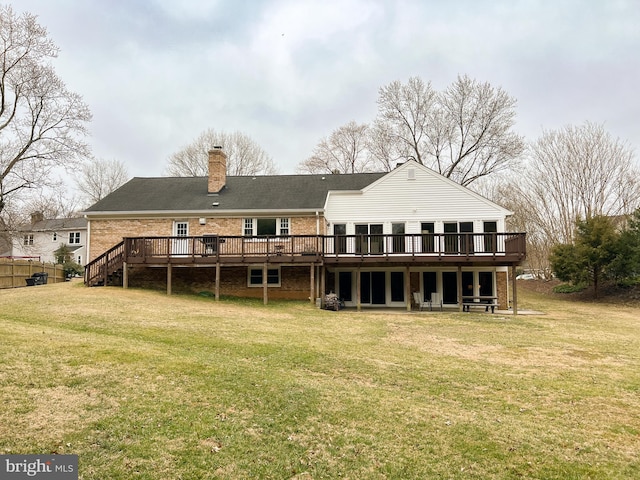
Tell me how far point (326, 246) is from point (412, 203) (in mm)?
5412

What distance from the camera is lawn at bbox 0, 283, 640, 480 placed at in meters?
4.41

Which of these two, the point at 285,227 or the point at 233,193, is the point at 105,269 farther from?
the point at 285,227

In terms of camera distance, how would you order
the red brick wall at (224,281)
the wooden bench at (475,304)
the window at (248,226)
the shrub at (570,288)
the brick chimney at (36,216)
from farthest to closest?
the shrub at (570,288) < the brick chimney at (36,216) < the window at (248,226) < the red brick wall at (224,281) < the wooden bench at (475,304)

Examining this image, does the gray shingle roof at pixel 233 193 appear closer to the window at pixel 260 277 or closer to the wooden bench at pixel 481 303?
the window at pixel 260 277

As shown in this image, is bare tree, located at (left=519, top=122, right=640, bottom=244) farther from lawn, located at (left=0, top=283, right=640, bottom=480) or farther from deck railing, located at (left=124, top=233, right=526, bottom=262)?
lawn, located at (left=0, top=283, right=640, bottom=480)

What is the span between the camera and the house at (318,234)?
19.9 meters

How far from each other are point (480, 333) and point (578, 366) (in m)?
4.10

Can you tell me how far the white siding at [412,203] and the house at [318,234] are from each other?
→ 0.17 ft

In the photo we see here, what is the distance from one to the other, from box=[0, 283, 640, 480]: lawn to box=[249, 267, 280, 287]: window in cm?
934

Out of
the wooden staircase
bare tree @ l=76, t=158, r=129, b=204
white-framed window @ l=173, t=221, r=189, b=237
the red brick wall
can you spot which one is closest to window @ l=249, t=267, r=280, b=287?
the red brick wall

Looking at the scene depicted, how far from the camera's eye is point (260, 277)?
21.5 m

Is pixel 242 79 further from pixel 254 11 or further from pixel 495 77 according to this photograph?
pixel 495 77

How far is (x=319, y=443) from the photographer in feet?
15.9

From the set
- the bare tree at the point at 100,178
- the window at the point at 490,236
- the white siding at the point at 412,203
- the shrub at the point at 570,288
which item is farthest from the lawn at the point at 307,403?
the bare tree at the point at 100,178
